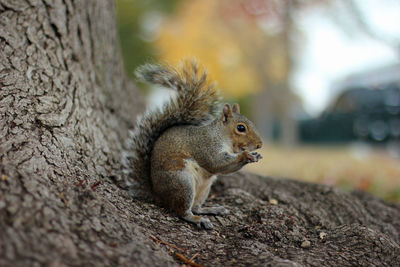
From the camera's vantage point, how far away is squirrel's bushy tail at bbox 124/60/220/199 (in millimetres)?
2283

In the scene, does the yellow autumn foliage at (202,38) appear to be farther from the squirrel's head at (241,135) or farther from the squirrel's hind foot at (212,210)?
the squirrel's hind foot at (212,210)

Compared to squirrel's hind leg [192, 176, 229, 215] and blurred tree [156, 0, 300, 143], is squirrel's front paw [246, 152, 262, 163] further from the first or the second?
blurred tree [156, 0, 300, 143]

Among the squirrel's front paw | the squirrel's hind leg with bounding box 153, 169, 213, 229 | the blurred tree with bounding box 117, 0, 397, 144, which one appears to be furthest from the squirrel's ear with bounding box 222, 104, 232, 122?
the blurred tree with bounding box 117, 0, 397, 144

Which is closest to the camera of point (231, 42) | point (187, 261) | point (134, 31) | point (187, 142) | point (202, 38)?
point (187, 261)

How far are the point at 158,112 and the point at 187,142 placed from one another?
11.5 inches

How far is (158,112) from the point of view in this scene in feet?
7.59

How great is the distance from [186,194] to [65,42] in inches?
52.6

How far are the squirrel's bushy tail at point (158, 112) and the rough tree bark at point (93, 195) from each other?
0.18 metres

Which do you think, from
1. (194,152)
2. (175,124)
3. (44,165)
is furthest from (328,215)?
(44,165)

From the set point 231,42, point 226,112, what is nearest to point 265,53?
point 231,42

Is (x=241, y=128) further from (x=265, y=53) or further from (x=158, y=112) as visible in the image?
(x=265, y=53)

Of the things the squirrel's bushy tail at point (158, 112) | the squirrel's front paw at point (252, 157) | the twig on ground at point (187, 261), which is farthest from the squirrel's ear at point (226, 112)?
the twig on ground at point (187, 261)

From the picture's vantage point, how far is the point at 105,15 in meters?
2.93

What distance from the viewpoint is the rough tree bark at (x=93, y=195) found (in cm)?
139
